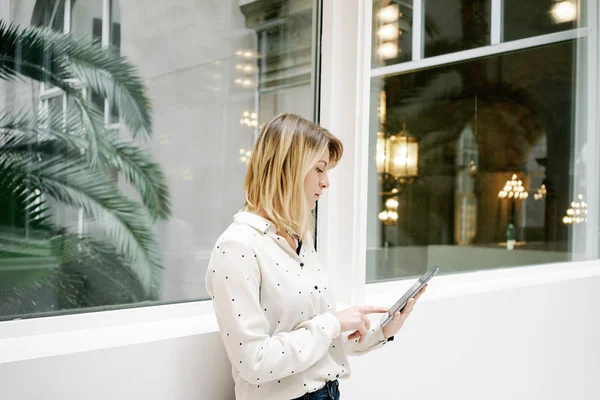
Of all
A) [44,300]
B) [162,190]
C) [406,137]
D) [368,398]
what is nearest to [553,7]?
[406,137]

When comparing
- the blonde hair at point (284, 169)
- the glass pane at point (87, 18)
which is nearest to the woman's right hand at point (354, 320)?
the blonde hair at point (284, 169)

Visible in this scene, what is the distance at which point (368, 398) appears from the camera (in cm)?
202

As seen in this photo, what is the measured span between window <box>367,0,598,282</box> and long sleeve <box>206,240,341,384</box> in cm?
242

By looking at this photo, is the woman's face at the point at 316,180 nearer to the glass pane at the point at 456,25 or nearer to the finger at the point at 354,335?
the finger at the point at 354,335

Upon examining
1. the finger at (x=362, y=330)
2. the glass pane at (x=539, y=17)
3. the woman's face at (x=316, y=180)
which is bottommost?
the finger at (x=362, y=330)

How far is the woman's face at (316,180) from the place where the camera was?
1410mm

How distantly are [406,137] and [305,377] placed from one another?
5038 mm

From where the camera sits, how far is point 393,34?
512cm

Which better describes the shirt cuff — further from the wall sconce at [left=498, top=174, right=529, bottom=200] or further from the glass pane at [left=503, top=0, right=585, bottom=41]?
the wall sconce at [left=498, top=174, right=529, bottom=200]

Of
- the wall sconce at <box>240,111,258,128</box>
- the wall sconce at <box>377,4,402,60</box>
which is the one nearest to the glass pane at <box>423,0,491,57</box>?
the wall sconce at <box>377,4,402,60</box>

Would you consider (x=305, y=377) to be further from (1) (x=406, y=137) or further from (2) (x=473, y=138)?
(2) (x=473, y=138)

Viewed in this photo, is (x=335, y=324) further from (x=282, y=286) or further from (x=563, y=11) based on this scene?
(x=563, y=11)

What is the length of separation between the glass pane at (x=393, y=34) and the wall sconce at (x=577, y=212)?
2.13 meters

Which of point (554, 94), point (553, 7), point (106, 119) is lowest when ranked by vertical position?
point (106, 119)
